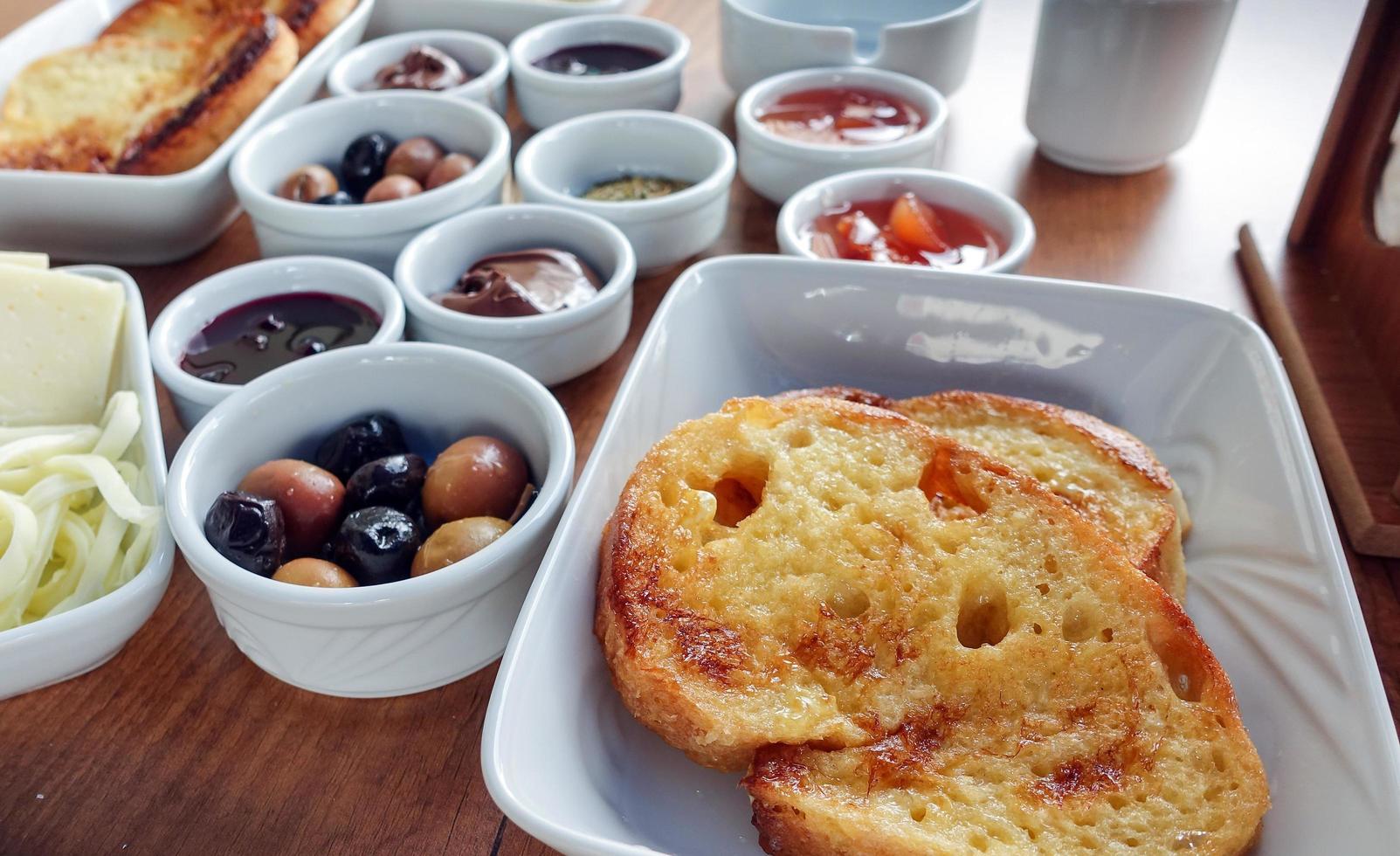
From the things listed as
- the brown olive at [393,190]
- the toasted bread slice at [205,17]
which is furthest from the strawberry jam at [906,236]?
the toasted bread slice at [205,17]

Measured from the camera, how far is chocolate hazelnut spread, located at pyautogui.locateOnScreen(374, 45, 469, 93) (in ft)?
7.43

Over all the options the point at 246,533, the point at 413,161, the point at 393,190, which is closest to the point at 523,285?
the point at 393,190

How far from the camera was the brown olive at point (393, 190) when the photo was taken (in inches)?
73.5

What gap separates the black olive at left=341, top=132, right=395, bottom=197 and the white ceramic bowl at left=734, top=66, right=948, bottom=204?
2.37 feet

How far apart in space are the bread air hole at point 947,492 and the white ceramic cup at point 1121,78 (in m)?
1.18

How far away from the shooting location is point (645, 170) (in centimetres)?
210

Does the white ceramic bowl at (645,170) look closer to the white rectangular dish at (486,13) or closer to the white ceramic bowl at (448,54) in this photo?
the white ceramic bowl at (448,54)

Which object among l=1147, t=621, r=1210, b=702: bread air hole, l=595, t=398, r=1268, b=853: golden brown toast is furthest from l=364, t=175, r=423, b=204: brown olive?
l=1147, t=621, r=1210, b=702: bread air hole

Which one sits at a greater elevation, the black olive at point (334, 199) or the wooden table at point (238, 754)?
the black olive at point (334, 199)

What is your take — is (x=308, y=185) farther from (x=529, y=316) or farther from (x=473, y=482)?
(x=473, y=482)

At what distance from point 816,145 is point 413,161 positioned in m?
0.79

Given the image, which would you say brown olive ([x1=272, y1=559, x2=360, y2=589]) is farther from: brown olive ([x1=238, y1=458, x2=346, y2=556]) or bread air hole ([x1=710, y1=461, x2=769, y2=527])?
bread air hole ([x1=710, y1=461, x2=769, y2=527])

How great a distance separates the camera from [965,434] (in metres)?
1.28

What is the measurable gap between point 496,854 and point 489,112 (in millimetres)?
1513
